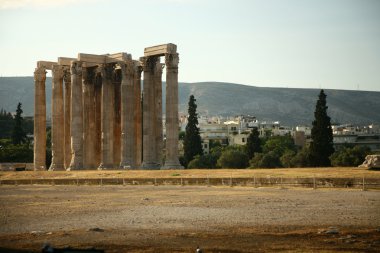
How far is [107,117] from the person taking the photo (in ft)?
238

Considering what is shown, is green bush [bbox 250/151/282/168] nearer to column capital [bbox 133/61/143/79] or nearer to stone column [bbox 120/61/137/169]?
column capital [bbox 133/61/143/79]

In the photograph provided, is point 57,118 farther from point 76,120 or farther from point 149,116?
point 149,116

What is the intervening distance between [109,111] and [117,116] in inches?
172

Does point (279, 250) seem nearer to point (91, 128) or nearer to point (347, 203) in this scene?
point (347, 203)

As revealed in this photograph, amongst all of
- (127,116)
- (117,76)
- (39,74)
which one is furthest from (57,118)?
(127,116)

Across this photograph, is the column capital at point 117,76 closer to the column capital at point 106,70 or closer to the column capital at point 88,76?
the column capital at point 106,70

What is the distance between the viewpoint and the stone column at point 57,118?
7656 cm

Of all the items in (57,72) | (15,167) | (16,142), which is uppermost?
(57,72)

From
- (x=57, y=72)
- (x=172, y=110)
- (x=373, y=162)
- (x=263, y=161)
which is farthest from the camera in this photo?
(x=263, y=161)

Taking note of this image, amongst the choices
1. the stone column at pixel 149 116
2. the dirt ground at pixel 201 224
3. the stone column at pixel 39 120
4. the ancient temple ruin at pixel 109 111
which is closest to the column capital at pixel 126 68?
the ancient temple ruin at pixel 109 111

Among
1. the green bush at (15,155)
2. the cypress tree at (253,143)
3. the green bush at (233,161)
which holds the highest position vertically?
the cypress tree at (253,143)

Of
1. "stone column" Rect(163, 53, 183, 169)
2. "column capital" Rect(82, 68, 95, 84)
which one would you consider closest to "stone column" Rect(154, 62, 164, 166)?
"stone column" Rect(163, 53, 183, 169)

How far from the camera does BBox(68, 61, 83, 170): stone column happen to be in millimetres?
72562

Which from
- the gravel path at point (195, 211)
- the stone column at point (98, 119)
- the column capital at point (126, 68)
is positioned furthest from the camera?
the stone column at point (98, 119)
